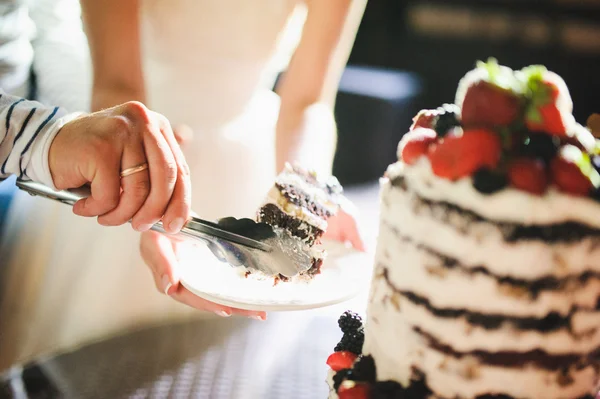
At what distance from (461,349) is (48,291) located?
3.64 ft

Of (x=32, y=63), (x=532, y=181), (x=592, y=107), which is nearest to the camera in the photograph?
(x=532, y=181)

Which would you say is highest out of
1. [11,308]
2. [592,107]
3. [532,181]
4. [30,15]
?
[532,181]

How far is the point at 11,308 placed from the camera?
4.35 ft

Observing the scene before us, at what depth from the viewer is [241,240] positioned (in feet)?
2.73

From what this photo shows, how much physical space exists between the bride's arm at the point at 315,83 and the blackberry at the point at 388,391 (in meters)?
0.77

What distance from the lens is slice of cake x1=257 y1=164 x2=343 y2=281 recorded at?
1.03 metres

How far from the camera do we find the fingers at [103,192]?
28.0 inches

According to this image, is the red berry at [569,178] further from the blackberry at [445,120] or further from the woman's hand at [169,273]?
the woman's hand at [169,273]

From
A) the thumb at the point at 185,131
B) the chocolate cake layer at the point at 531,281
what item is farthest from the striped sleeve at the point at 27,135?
the chocolate cake layer at the point at 531,281

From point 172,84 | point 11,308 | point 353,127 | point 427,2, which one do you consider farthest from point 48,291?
point 427,2

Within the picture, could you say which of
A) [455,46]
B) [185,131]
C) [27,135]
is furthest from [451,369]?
[455,46]

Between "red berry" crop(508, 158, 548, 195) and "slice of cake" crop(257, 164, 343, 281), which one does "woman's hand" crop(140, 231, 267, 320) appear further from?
"red berry" crop(508, 158, 548, 195)

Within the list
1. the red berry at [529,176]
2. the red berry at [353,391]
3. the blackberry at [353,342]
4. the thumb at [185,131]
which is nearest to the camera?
the red berry at [529,176]

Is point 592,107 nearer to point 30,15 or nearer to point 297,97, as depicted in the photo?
point 297,97
